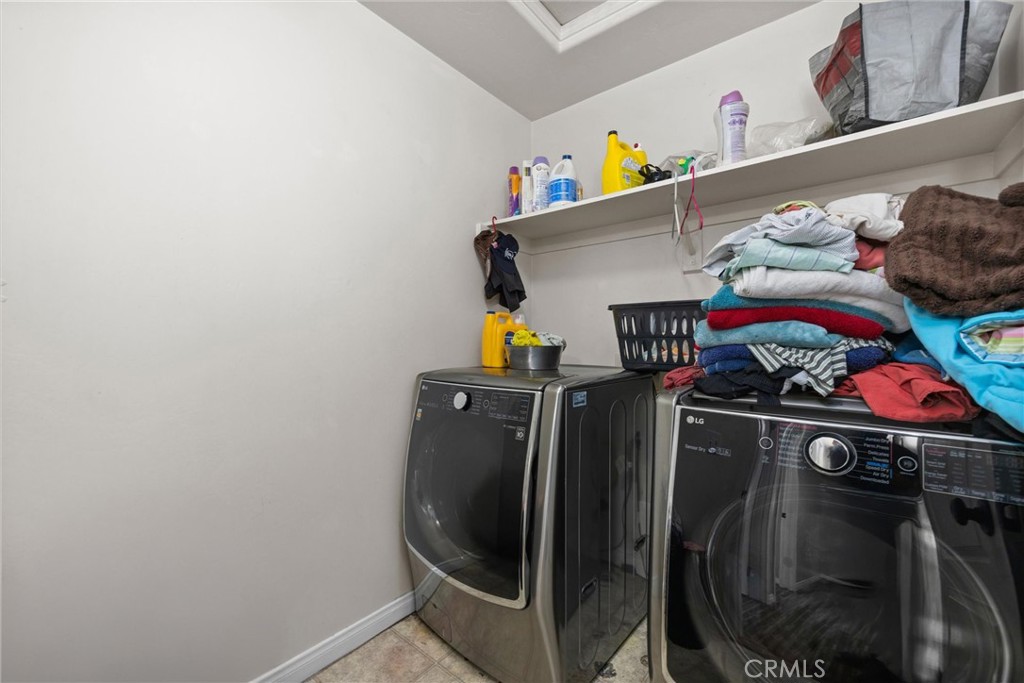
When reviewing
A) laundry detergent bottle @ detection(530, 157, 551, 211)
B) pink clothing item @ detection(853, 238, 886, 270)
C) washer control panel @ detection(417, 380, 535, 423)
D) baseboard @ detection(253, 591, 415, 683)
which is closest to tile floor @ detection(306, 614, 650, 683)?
baseboard @ detection(253, 591, 415, 683)

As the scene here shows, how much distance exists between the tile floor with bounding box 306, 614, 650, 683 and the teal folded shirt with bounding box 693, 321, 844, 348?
3.77 ft

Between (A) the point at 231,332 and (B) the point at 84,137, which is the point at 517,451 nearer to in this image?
(A) the point at 231,332

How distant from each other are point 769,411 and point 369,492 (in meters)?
1.34

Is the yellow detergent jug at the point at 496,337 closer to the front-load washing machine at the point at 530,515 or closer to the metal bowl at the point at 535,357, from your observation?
the metal bowl at the point at 535,357

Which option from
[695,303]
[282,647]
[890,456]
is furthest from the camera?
[695,303]

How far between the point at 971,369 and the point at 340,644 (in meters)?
1.88

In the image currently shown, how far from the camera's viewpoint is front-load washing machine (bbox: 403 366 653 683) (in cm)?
116

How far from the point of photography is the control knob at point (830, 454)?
77cm

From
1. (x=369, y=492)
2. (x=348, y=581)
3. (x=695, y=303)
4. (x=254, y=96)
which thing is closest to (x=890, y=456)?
(x=695, y=303)

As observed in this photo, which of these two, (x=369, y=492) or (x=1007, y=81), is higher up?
(x=1007, y=81)

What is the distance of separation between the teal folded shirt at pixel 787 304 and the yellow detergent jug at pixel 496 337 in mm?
987

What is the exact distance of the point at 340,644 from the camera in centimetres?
141

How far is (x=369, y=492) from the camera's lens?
152 cm

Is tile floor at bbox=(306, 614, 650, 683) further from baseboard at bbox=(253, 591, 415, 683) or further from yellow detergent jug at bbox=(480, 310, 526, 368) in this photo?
yellow detergent jug at bbox=(480, 310, 526, 368)
